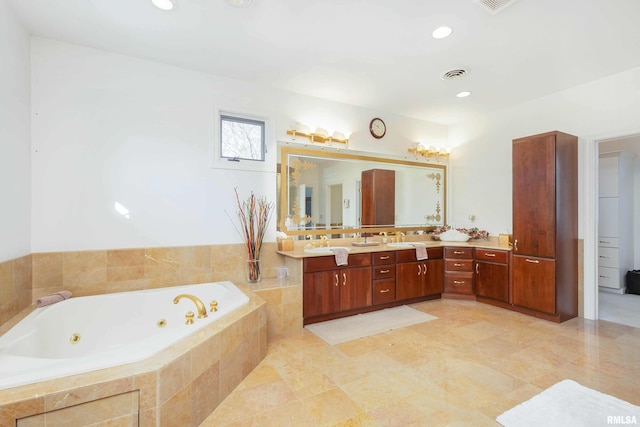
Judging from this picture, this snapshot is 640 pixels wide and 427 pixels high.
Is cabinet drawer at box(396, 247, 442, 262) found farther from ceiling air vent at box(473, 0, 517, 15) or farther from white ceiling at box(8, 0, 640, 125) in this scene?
ceiling air vent at box(473, 0, 517, 15)

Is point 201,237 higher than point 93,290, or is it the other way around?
point 201,237

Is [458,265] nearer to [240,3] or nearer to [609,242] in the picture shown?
[609,242]

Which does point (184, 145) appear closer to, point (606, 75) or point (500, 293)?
point (500, 293)

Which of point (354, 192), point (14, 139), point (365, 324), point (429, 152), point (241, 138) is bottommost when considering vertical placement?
point (365, 324)

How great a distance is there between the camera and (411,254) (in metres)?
4.02

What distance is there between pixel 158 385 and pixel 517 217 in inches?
161

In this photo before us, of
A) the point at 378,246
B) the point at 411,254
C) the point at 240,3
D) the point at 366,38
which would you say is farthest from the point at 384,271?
the point at 240,3

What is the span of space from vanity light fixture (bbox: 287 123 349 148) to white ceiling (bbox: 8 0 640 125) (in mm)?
531

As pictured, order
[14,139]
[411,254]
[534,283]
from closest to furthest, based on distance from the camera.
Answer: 1. [14,139]
2. [534,283]
3. [411,254]

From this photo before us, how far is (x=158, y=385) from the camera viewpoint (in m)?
1.43

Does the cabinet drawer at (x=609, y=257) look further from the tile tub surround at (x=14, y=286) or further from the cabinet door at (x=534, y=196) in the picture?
the tile tub surround at (x=14, y=286)

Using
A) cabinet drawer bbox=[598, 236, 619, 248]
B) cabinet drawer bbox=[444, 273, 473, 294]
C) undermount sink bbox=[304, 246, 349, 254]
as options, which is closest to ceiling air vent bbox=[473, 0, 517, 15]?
undermount sink bbox=[304, 246, 349, 254]

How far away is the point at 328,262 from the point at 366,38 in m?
2.30

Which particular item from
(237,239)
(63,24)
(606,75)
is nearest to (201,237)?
(237,239)
